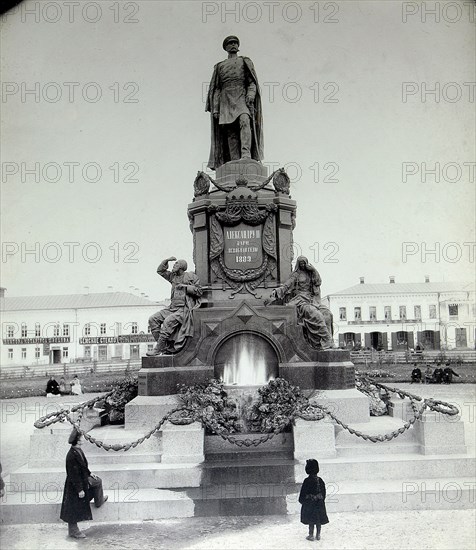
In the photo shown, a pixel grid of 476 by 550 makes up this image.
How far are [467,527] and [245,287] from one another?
6493 millimetres

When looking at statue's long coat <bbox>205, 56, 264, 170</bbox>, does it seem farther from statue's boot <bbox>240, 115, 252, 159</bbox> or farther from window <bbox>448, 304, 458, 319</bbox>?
window <bbox>448, 304, 458, 319</bbox>

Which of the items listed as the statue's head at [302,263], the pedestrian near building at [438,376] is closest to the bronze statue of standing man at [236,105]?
the statue's head at [302,263]

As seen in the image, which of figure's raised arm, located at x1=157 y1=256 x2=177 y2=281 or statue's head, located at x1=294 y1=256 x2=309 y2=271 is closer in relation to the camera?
statue's head, located at x1=294 y1=256 x2=309 y2=271

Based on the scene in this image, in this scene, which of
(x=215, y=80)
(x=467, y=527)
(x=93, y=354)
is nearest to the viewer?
(x=467, y=527)

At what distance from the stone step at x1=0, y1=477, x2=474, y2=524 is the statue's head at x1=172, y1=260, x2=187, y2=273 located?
5069 millimetres

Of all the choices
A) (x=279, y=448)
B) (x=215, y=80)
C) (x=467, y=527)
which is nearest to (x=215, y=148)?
(x=215, y=80)

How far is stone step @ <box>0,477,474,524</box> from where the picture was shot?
7.74 metres

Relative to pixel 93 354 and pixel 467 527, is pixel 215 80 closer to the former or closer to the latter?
pixel 467 527

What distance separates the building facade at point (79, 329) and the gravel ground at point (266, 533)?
43.8 meters

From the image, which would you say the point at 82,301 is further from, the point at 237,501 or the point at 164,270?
the point at 237,501

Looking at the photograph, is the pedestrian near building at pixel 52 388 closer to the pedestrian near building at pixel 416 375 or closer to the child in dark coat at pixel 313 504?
the pedestrian near building at pixel 416 375

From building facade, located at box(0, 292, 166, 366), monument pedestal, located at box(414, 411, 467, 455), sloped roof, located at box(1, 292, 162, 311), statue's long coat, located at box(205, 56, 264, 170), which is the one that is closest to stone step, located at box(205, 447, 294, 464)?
monument pedestal, located at box(414, 411, 467, 455)

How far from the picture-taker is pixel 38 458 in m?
8.91

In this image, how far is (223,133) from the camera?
14.3m
